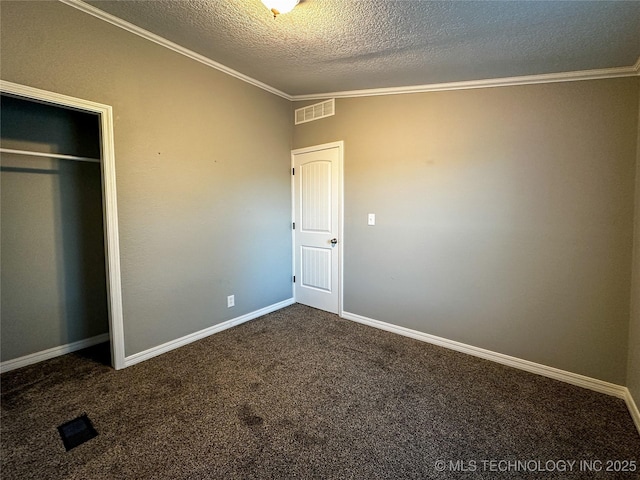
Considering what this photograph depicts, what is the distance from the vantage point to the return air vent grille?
3439 mm

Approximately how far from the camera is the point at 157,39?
2.45m

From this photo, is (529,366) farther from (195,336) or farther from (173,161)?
(173,161)

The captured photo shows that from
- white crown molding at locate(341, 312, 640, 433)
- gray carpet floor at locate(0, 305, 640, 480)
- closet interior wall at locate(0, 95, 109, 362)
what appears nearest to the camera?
gray carpet floor at locate(0, 305, 640, 480)

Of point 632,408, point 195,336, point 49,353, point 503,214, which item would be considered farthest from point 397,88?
point 49,353

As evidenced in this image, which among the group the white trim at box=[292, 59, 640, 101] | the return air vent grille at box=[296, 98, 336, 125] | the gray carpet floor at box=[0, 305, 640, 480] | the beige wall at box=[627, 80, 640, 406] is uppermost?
the return air vent grille at box=[296, 98, 336, 125]

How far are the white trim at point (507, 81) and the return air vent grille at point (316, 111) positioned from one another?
0.12 meters

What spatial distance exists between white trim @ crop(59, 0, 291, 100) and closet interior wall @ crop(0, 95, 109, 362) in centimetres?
71

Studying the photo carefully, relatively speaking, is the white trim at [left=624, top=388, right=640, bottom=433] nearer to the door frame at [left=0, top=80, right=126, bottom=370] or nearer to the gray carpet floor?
the gray carpet floor

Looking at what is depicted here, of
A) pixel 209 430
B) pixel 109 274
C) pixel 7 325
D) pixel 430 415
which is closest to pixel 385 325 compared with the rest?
pixel 430 415

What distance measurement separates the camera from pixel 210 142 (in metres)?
2.96

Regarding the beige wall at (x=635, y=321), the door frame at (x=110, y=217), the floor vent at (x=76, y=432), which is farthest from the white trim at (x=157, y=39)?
the beige wall at (x=635, y=321)

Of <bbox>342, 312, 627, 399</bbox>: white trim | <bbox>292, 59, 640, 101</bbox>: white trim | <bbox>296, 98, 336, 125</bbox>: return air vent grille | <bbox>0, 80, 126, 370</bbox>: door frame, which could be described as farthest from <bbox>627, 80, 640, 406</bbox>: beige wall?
<bbox>0, 80, 126, 370</bbox>: door frame

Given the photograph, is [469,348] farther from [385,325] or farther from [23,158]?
[23,158]

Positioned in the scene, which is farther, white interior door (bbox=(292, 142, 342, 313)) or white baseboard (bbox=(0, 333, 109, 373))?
white interior door (bbox=(292, 142, 342, 313))
